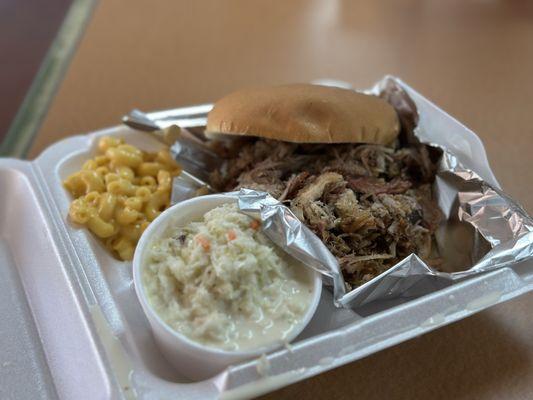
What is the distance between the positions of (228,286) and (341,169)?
1.70 feet

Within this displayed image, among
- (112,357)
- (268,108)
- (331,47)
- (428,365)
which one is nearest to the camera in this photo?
(112,357)

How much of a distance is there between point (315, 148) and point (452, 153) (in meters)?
0.40

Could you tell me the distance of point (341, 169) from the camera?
140 centimetres

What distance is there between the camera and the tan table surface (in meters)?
2.02

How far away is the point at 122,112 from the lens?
2078 mm

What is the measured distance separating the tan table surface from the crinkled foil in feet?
0.59

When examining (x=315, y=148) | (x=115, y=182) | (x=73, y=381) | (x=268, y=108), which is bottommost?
(x=73, y=381)

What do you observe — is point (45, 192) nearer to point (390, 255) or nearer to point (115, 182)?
point (115, 182)

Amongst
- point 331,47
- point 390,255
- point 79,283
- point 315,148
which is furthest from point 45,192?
point 331,47

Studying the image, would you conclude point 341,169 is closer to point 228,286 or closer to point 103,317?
point 228,286

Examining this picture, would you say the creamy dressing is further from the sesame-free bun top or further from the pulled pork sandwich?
the sesame-free bun top

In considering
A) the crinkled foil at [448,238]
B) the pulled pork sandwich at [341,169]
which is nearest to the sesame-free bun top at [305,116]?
the pulled pork sandwich at [341,169]

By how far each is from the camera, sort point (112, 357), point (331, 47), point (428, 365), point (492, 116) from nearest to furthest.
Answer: point (112, 357) → point (428, 365) → point (492, 116) → point (331, 47)

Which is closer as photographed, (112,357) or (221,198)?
(112,357)
